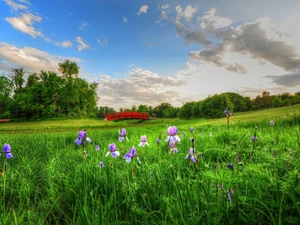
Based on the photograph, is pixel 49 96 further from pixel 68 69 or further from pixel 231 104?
pixel 231 104

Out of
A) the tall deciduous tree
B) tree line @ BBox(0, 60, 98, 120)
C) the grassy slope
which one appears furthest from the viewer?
the tall deciduous tree

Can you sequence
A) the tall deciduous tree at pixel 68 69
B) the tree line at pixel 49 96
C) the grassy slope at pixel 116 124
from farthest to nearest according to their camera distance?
the tall deciduous tree at pixel 68 69 → the tree line at pixel 49 96 → the grassy slope at pixel 116 124

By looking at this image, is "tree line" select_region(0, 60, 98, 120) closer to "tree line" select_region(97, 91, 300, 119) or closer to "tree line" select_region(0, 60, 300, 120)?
"tree line" select_region(0, 60, 300, 120)

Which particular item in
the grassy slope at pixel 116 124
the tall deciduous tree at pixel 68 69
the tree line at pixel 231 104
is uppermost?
the tall deciduous tree at pixel 68 69

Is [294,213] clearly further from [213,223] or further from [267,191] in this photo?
[213,223]

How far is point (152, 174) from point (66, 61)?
194 feet

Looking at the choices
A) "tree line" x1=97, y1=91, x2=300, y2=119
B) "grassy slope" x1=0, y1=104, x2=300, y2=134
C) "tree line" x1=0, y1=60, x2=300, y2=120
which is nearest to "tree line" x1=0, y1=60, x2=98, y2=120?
"tree line" x1=0, y1=60, x2=300, y2=120

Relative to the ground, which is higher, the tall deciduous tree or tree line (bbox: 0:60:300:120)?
the tall deciduous tree

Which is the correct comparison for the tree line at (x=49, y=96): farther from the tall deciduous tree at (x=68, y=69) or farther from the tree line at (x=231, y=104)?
the tree line at (x=231, y=104)

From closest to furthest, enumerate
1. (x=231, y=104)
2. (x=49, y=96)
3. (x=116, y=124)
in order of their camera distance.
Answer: (x=116, y=124) < (x=49, y=96) < (x=231, y=104)

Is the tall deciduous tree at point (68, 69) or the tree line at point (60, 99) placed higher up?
the tall deciduous tree at point (68, 69)

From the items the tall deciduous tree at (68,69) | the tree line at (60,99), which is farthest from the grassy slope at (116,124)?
the tall deciduous tree at (68,69)

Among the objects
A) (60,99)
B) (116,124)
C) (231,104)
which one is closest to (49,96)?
(60,99)

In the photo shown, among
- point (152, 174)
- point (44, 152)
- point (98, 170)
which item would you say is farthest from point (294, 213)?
point (44, 152)
